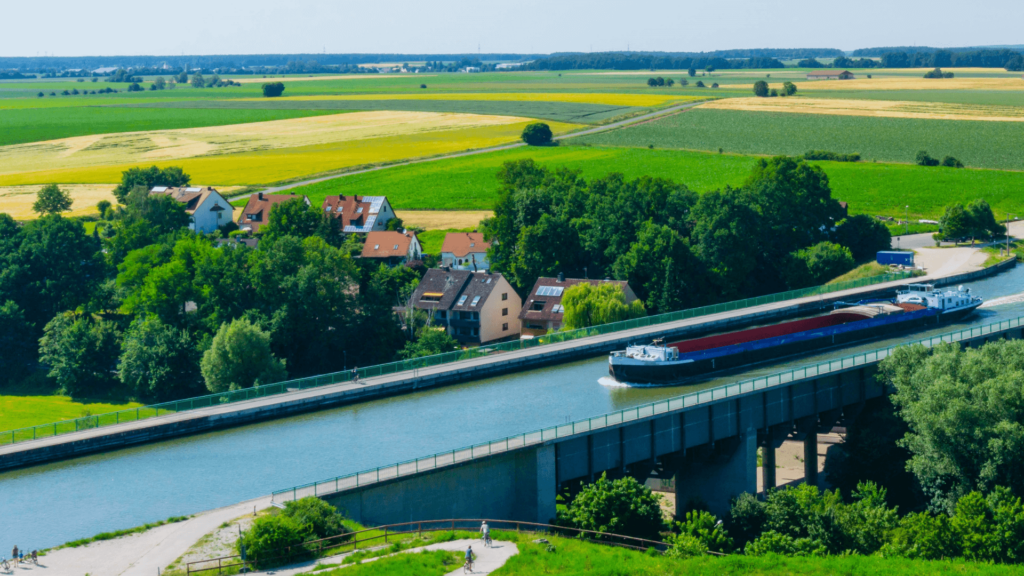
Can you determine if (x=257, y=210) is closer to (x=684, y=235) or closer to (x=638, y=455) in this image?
(x=684, y=235)

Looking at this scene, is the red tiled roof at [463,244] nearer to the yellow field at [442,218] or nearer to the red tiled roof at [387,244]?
the red tiled roof at [387,244]

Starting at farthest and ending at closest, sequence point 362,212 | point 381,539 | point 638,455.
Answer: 1. point 362,212
2. point 638,455
3. point 381,539

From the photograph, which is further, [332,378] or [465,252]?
[465,252]

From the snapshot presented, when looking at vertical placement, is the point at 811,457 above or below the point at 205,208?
below

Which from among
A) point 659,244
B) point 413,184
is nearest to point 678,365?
point 659,244

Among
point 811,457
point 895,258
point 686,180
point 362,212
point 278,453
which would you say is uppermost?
point 686,180

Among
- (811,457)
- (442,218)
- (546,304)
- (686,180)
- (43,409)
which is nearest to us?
(811,457)

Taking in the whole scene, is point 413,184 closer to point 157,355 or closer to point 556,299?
point 556,299

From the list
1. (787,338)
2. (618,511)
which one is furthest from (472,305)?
(618,511)
